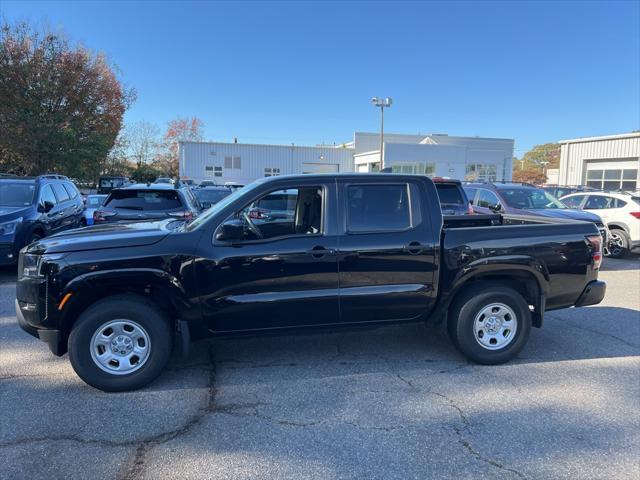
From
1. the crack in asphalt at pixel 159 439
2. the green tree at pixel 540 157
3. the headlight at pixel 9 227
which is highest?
the green tree at pixel 540 157

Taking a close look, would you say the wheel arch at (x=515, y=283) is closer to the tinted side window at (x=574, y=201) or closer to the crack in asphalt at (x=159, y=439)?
the crack in asphalt at (x=159, y=439)

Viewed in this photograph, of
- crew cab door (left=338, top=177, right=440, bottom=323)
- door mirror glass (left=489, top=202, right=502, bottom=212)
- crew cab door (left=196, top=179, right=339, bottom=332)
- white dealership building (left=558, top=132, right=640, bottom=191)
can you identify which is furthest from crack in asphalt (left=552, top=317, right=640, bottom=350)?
white dealership building (left=558, top=132, right=640, bottom=191)

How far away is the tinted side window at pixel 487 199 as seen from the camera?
423 inches

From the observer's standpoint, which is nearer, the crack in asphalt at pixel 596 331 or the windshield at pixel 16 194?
the crack in asphalt at pixel 596 331

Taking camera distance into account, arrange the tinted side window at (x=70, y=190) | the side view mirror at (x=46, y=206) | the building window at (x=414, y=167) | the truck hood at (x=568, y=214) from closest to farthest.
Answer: the side view mirror at (x=46, y=206) → the truck hood at (x=568, y=214) → the tinted side window at (x=70, y=190) → the building window at (x=414, y=167)

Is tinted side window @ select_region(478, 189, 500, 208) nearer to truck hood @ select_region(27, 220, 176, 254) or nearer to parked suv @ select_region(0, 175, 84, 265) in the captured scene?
truck hood @ select_region(27, 220, 176, 254)

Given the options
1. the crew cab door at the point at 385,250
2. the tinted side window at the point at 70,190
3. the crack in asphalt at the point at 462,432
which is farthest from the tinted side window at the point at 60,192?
the crack in asphalt at the point at 462,432

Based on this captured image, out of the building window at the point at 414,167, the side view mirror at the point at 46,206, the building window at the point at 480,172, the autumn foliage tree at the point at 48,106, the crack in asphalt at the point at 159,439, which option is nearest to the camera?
the crack in asphalt at the point at 159,439

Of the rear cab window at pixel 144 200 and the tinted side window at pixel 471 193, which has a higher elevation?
the tinted side window at pixel 471 193

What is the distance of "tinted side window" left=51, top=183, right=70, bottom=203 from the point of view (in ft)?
32.9

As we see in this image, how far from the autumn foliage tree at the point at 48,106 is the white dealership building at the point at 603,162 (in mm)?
28484

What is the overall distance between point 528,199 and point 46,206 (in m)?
10.5

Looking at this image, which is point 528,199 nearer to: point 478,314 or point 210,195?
point 478,314

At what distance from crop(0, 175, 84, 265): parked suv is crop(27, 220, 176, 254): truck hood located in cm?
470
